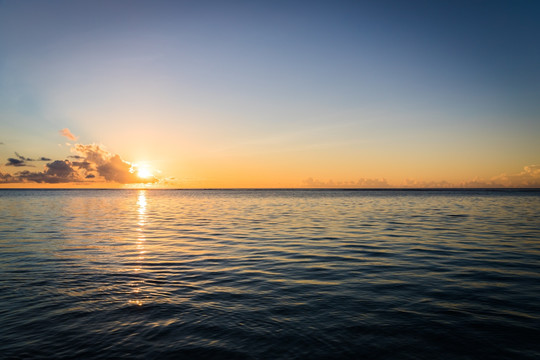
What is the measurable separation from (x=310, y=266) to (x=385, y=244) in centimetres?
807

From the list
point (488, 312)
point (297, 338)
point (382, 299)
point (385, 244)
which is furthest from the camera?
point (385, 244)

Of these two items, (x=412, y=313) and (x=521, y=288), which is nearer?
(x=412, y=313)

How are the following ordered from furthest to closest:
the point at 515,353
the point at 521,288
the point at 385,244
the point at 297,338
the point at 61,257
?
the point at 385,244
the point at 61,257
the point at 521,288
the point at 297,338
the point at 515,353

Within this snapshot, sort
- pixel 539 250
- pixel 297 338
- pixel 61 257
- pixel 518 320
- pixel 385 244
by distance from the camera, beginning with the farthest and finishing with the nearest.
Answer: pixel 385 244 → pixel 539 250 → pixel 61 257 → pixel 518 320 → pixel 297 338

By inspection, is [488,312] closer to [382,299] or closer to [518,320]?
[518,320]

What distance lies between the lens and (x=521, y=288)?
12.0m

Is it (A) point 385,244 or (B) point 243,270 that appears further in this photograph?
(A) point 385,244

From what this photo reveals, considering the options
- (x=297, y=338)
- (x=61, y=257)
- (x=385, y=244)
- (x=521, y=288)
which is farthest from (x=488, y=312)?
(x=61, y=257)

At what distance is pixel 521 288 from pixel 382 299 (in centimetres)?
553

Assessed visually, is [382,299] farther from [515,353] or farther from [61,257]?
[61,257]

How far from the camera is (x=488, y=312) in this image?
9633 millimetres

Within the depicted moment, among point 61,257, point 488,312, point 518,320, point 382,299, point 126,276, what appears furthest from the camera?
point 61,257

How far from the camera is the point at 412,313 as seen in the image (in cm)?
948

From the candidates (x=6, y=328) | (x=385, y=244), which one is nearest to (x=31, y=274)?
(x=6, y=328)
